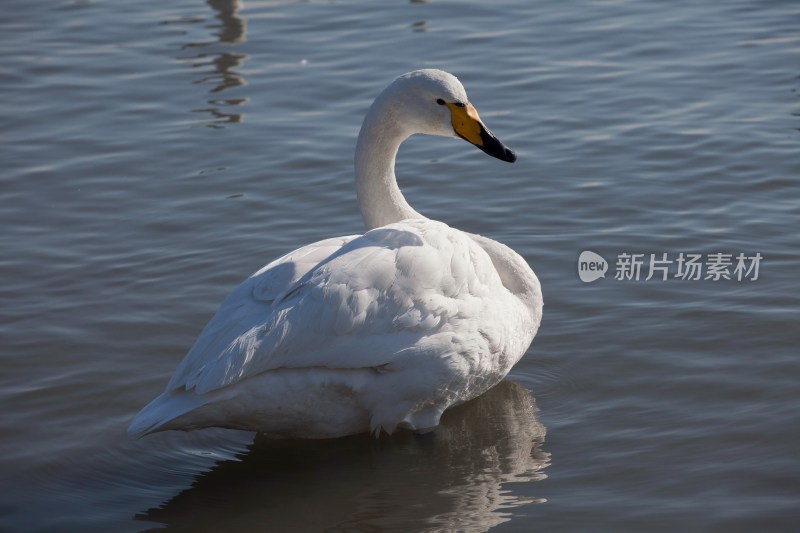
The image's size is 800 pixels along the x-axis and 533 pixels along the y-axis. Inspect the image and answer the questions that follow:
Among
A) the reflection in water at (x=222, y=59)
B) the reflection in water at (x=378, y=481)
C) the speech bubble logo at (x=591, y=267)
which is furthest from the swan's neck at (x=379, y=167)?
the reflection in water at (x=222, y=59)

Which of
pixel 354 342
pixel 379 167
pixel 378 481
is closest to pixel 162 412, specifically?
pixel 354 342

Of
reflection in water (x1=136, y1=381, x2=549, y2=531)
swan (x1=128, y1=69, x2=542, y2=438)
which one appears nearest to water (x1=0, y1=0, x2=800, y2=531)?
reflection in water (x1=136, y1=381, x2=549, y2=531)

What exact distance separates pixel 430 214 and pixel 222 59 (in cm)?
426

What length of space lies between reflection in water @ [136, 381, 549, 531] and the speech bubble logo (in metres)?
1.49

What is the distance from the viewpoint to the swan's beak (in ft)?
21.6

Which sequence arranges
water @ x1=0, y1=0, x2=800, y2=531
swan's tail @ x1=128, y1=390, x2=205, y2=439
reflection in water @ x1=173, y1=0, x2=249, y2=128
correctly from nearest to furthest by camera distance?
swan's tail @ x1=128, y1=390, x2=205, y2=439
water @ x1=0, y1=0, x2=800, y2=531
reflection in water @ x1=173, y1=0, x2=249, y2=128

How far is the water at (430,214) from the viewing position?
564 cm

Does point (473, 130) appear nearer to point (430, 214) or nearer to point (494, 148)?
point (494, 148)

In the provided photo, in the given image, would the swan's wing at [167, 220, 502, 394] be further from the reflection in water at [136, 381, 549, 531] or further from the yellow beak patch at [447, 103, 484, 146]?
the yellow beak patch at [447, 103, 484, 146]

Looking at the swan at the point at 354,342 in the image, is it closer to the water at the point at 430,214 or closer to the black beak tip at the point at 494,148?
the water at the point at 430,214

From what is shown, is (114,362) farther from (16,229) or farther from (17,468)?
(16,229)

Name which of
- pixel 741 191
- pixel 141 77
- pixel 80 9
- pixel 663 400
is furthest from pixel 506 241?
pixel 80 9

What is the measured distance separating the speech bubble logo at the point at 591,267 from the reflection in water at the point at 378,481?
149 cm

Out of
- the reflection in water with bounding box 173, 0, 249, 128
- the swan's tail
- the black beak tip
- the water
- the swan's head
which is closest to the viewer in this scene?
the swan's tail
